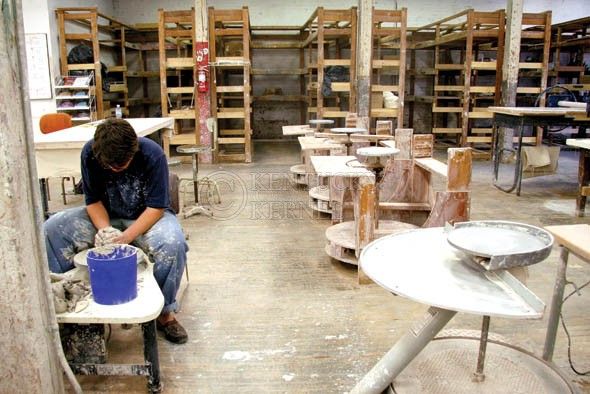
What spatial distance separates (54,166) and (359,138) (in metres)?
2.99

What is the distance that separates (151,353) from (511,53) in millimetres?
8019

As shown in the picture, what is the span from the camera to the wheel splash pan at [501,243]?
1519 mm

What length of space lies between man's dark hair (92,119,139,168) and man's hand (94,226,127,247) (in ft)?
1.14

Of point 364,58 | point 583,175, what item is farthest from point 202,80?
point 583,175

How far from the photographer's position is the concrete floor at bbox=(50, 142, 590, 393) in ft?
7.91

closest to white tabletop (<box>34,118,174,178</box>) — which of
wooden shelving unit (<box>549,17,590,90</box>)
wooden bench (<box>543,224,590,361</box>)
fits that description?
wooden bench (<box>543,224,590,361</box>)

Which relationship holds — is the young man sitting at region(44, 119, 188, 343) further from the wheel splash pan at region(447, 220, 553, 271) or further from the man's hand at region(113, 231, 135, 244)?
the wheel splash pan at region(447, 220, 553, 271)

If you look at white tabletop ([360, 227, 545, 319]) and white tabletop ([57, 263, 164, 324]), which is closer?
white tabletop ([360, 227, 545, 319])

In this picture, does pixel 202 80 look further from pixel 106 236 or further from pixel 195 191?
pixel 106 236

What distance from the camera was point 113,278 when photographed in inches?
82.1

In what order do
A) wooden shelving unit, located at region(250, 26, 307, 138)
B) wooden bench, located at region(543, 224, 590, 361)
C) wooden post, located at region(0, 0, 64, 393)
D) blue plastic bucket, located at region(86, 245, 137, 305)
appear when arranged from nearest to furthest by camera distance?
1. wooden post, located at region(0, 0, 64, 393)
2. wooden bench, located at region(543, 224, 590, 361)
3. blue plastic bucket, located at region(86, 245, 137, 305)
4. wooden shelving unit, located at region(250, 26, 307, 138)

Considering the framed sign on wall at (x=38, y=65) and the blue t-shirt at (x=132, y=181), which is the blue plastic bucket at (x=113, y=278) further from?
the framed sign on wall at (x=38, y=65)

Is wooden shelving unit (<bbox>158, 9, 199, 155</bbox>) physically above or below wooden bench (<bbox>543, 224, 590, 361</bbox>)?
above

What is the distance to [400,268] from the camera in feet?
5.56
